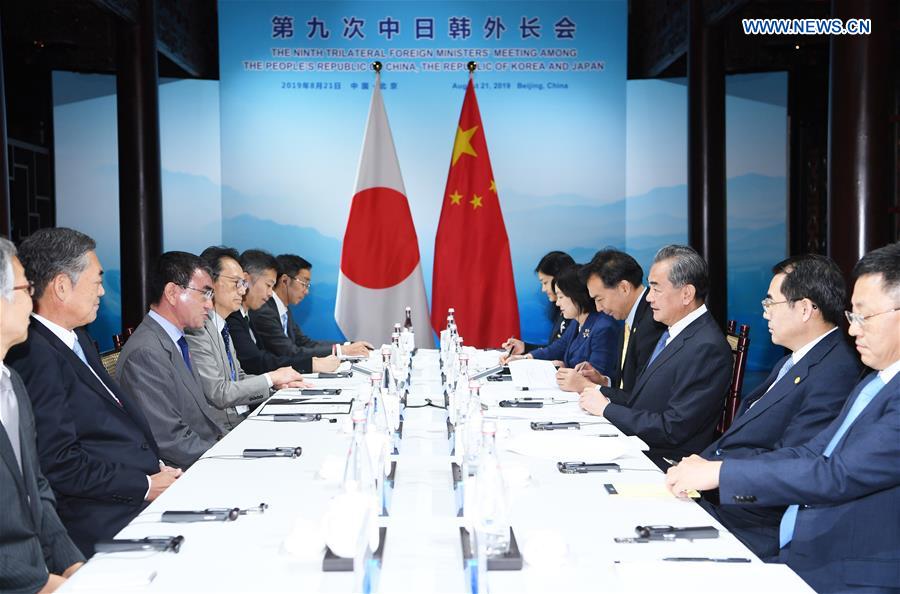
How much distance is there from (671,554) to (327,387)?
2400 mm

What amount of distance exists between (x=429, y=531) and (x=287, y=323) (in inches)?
161

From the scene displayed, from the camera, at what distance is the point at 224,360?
3764 millimetres

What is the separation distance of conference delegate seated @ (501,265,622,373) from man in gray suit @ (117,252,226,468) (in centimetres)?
191

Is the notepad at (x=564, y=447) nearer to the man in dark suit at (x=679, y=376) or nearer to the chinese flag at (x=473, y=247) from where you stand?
the man in dark suit at (x=679, y=376)

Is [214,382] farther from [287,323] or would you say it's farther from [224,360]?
[287,323]

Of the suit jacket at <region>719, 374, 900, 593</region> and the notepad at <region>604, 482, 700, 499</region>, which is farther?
the notepad at <region>604, 482, 700, 499</region>

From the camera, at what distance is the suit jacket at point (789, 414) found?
231 centimetres

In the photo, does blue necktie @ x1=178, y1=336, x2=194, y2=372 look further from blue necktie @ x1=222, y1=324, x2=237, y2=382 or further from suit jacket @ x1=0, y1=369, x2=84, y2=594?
suit jacket @ x1=0, y1=369, x2=84, y2=594

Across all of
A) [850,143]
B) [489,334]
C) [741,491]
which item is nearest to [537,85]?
[489,334]

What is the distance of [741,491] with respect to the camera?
1.89 metres

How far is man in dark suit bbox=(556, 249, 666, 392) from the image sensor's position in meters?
3.60

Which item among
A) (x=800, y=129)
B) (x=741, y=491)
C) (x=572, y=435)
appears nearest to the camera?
(x=741, y=491)

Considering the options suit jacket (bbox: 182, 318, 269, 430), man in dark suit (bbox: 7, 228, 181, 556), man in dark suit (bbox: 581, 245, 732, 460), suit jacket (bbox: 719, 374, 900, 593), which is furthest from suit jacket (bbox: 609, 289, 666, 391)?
man in dark suit (bbox: 7, 228, 181, 556)

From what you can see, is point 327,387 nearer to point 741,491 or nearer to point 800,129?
point 741,491
